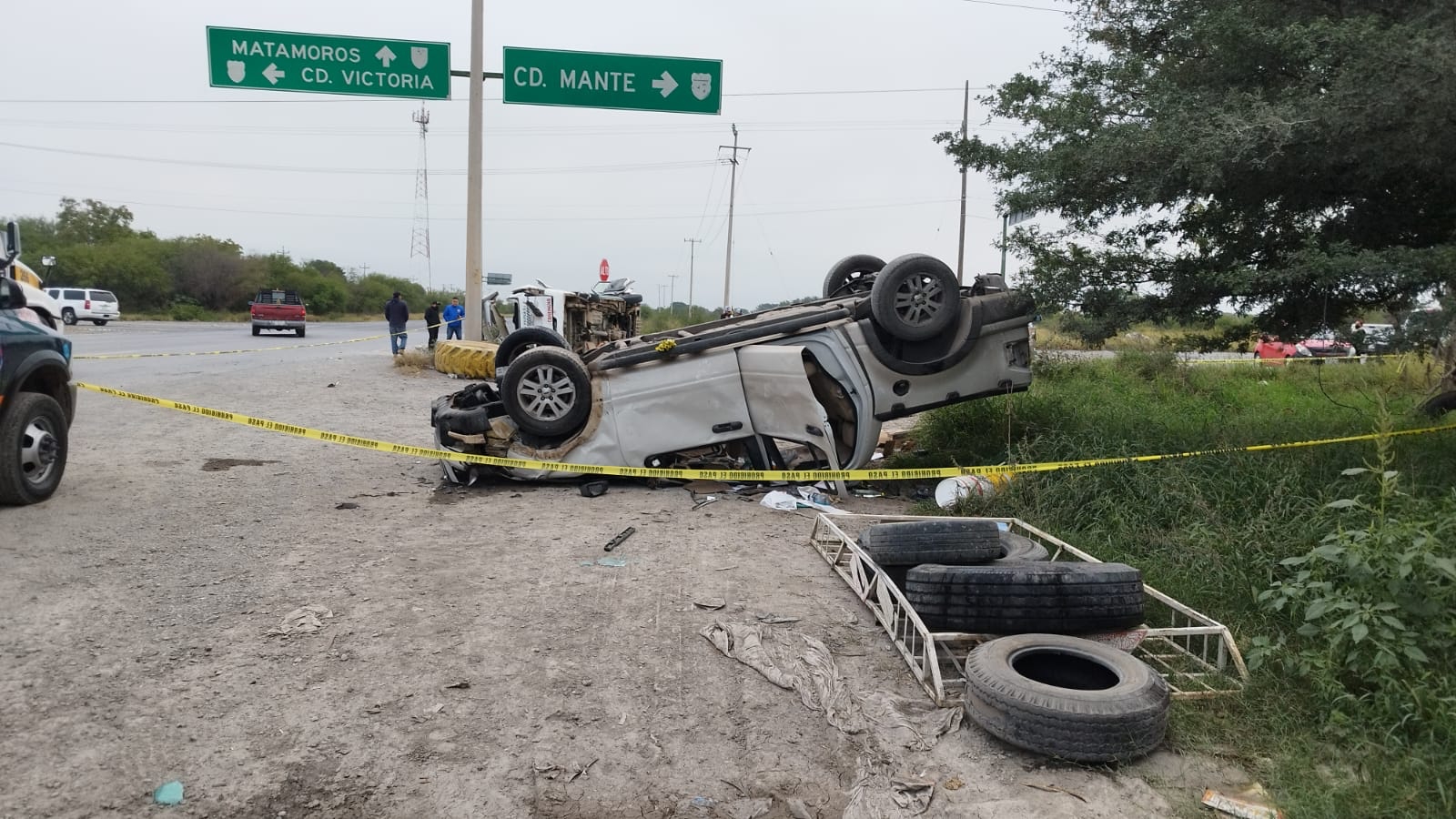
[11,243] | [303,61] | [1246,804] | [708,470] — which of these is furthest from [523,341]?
[303,61]

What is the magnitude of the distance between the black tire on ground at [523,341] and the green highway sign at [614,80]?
5979mm

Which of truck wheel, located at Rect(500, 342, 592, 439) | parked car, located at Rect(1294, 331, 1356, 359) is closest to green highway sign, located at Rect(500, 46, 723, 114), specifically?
truck wheel, located at Rect(500, 342, 592, 439)

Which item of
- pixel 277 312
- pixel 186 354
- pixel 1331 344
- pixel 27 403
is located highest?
pixel 277 312

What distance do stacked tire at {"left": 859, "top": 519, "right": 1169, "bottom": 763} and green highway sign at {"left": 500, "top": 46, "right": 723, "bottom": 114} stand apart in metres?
9.65

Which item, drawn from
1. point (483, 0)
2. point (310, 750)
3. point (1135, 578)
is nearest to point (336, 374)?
point (483, 0)

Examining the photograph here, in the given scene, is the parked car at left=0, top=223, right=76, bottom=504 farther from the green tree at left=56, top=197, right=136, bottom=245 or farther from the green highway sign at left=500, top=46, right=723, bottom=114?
the green tree at left=56, top=197, right=136, bottom=245

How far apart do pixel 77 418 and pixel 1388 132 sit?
478 inches

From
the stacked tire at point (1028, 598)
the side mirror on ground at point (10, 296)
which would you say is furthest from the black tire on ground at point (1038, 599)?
the side mirror on ground at point (10, 296)

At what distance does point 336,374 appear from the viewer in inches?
606

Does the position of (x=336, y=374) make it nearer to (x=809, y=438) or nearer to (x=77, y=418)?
(x=77, y=418)

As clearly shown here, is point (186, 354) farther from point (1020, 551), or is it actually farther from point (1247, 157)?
point (1247, 157)

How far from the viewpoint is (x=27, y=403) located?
5910mm

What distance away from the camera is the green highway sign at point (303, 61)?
12023mm

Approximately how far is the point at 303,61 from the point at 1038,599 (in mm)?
12429
